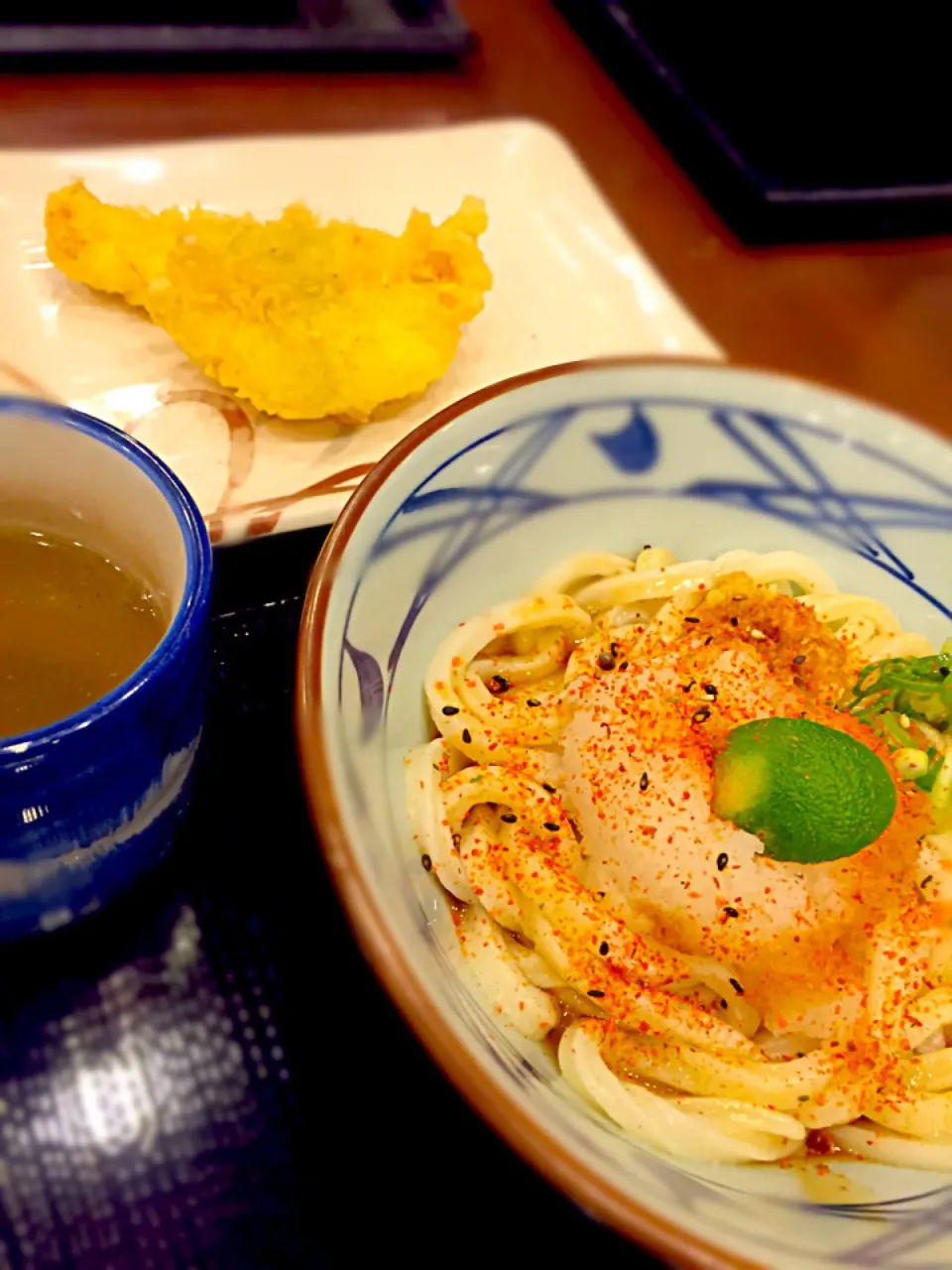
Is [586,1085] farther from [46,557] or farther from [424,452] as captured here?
[46,557]

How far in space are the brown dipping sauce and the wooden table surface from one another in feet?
5.32

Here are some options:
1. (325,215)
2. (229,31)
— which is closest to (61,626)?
(325,215)

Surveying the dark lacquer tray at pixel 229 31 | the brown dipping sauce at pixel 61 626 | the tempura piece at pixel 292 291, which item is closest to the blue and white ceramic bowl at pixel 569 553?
the brown dipping sauce at pixel 61 626

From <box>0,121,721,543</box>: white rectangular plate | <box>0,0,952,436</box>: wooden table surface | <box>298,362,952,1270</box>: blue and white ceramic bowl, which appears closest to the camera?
<box>298,362,952,1270</box>: blue and white ceramic bowl

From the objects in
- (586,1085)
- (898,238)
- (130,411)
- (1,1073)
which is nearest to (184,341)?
(130,411)

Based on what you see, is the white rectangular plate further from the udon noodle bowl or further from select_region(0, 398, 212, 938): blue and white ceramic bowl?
the udon noodle bowl

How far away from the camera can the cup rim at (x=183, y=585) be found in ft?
2.94

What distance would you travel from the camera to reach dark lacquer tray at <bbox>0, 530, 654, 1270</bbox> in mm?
1033

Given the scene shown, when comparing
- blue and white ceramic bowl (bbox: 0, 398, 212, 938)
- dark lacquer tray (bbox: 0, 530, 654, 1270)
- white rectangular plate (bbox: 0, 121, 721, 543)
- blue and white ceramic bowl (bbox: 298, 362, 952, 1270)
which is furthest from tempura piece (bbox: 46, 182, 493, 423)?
dark lacquer tray (bbox: 0, 530, 654, 1270)

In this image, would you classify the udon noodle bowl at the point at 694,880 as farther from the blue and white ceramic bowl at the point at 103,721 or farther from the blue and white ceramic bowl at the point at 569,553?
the blue and white ceramic bowl at the point at 103,721

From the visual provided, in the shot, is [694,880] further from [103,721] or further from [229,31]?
[229,31]

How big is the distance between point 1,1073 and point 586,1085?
0.63 m

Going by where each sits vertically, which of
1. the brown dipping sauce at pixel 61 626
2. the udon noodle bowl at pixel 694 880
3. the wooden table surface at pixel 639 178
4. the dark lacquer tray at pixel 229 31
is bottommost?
the udon noodle bowl at pixel 694 880

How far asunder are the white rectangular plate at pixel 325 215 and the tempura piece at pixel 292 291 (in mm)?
68
